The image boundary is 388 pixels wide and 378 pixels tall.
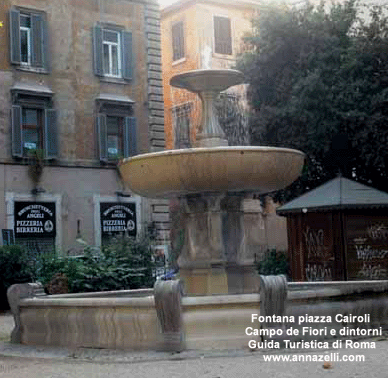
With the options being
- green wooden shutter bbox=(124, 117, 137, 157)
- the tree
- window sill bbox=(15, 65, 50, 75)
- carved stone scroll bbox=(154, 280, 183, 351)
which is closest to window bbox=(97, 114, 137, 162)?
green wooden shutter bbox=(124, 117, 137, 157)

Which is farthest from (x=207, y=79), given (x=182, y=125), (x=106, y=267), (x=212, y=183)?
(x=182, y=125)

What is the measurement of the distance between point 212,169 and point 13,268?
1147 cm

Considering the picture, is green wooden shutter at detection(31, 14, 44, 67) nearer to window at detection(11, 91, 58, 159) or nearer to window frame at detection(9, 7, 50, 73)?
window frame at detection(9, 7, 50, 73)

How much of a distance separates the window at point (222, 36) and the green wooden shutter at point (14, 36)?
11682 millimetres

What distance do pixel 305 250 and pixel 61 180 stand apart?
1108cm

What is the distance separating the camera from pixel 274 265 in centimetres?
2095

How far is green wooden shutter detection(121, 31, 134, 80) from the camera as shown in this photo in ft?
90.3

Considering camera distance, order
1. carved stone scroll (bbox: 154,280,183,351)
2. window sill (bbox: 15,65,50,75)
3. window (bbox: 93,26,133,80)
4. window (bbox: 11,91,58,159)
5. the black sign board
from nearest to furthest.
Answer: carved stone scroll (bbox: 154,280,183,351), the black sign board, window (bbox: 11,91,58,159), window sill (bbox: 15,65,50,75), window (bbox: 93,26,133,80)

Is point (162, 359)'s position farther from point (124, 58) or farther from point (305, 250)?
point (124, 58)

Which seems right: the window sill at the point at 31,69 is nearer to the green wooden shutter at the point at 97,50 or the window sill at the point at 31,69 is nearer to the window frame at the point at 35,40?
the window frame at the point at 35,40

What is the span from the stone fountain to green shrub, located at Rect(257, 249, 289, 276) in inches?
405

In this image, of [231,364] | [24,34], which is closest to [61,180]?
[24,34]

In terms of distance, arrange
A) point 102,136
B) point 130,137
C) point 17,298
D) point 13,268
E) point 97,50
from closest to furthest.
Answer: point 17,298, point 13,268, point 102,136, point 97,50, point 130,137

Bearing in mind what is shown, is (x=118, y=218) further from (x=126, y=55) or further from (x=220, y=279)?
Result: (x=220, y=279)
